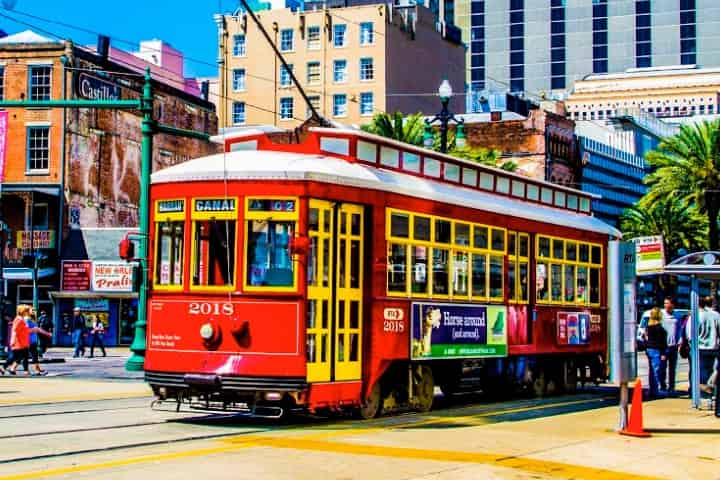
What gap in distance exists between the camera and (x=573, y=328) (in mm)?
20516

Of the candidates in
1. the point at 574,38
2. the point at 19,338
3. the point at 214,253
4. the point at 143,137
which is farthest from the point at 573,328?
the point at 574,38

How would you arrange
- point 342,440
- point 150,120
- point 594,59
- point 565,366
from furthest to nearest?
point 594,59 < point 150,120 < point 565,366 < point 342,440

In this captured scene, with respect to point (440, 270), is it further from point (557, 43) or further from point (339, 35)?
point (557, 43)

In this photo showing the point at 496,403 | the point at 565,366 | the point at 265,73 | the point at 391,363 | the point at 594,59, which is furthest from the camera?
the point at 594,59

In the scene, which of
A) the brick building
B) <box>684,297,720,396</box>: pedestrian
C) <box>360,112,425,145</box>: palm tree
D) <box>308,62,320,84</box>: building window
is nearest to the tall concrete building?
<box>308,62,320,84</box>: building window

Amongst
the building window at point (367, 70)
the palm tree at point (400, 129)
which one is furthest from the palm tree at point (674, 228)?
the building window at point (367, 70)

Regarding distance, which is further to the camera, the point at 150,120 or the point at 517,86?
the point at 517,86

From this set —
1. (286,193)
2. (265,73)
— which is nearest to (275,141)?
(286,193)

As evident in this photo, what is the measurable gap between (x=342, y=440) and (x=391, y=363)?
2.55 metres

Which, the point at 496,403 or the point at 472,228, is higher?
the point at 472,228

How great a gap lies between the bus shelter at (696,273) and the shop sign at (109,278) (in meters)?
33.4

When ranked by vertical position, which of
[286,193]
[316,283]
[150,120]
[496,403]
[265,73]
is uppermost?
[265,73]

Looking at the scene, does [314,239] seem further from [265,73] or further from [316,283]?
[265,73]

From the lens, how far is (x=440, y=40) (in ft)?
285
